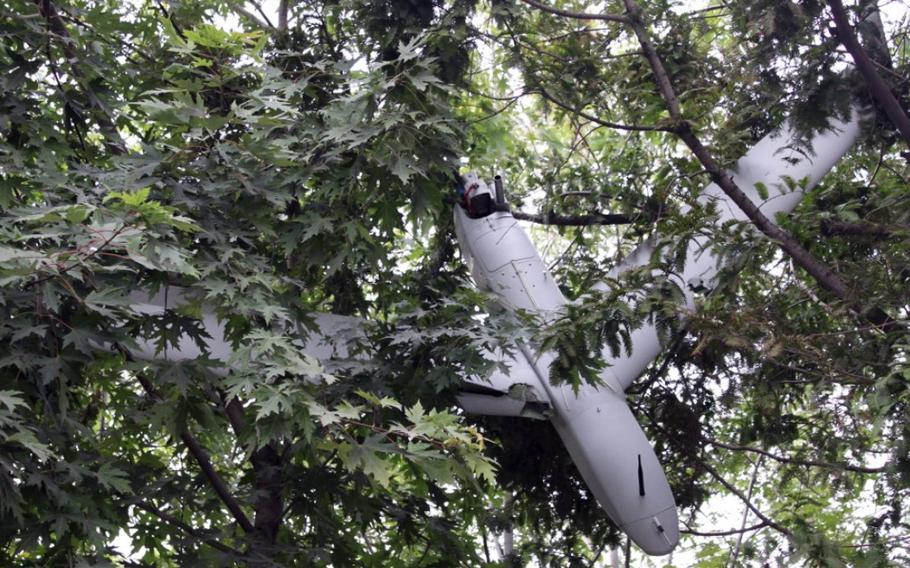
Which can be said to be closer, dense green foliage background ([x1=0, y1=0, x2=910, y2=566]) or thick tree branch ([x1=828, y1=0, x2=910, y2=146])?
dense green foliage background ([x1=0, y1=0, x2=910, y2=566])

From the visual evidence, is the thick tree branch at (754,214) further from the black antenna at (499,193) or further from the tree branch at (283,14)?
the tree branch at (283,14)

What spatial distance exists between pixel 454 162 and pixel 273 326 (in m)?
1.06

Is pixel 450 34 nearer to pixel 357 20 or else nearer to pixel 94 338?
pixel 357 20

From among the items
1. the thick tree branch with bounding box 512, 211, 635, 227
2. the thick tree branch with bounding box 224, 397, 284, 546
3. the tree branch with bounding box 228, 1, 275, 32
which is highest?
the tree branch with bounding box 228, 1, 275, 32

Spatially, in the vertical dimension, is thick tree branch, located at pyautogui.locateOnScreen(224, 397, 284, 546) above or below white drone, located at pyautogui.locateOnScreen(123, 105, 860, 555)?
below

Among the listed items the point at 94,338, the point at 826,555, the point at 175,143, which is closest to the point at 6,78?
the point at 175,143

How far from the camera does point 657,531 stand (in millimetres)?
5371

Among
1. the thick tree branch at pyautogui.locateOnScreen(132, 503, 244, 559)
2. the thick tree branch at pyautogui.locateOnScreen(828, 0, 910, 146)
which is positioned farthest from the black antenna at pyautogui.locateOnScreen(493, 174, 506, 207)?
the thick tree branch at pyautogui.locateOnScreen(132, 503, 244, 559)

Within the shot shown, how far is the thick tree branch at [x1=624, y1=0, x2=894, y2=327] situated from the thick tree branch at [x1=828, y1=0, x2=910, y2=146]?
2.21 feet

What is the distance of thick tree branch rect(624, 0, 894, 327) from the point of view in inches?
188

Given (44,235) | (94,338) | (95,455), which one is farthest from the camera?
(95,455)

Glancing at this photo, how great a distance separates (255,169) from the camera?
14.7 ft

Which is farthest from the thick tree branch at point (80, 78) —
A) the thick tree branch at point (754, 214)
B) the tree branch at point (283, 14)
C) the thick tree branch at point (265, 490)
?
the thick tree branch at point (754, 214)

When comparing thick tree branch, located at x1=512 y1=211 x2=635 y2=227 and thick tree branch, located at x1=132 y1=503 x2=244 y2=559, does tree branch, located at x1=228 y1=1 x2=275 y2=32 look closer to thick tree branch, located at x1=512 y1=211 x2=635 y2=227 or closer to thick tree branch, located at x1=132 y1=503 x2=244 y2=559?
thick tree branch, located at x1=512 y1=211 x2=635 y2=227
